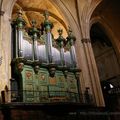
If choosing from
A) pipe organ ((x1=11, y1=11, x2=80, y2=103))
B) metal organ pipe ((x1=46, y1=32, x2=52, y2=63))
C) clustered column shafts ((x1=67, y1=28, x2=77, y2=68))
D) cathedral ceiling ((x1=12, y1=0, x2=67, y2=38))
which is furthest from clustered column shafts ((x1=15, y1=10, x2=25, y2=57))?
cathedral ceiling ((x1=12, y1=0, x2=67, y2=38))

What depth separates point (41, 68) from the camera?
12.0 metres

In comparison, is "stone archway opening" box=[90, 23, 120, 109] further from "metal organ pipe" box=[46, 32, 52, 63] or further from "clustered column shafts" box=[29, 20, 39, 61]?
"clustered column shafts" box=[29, 20, 39, 61]

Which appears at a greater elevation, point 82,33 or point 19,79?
point 82,33

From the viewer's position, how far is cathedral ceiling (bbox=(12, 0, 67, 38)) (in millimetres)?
16200

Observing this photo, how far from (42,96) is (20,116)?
2.50 meters

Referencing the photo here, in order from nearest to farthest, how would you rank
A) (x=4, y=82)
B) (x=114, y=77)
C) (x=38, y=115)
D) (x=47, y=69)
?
(x=38, y=115), (x=4, y=82), (x=47, y=69), (x=114, y=77)

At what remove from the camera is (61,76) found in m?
12.8

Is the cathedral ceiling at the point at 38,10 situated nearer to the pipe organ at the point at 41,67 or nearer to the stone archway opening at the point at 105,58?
the pipe organ at the point at 41,67

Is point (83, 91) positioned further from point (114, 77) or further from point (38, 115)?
point (114, 77)

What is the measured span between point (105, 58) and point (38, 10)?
979cm

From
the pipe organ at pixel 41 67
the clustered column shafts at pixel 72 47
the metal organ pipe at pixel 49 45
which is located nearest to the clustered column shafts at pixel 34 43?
the pipe organ at pixel 41 67

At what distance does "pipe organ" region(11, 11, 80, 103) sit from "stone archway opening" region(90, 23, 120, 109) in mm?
7296

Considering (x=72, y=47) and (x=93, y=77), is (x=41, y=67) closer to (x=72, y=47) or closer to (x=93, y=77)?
(x=72, y=47)

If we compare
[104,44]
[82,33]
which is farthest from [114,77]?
[82,33]
